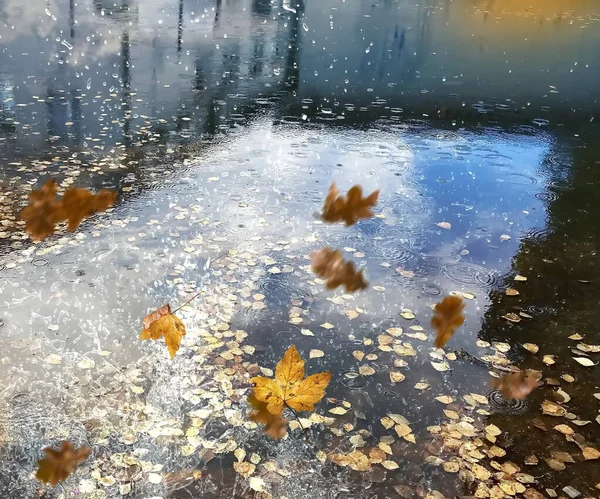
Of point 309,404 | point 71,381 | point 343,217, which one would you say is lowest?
point 71,381

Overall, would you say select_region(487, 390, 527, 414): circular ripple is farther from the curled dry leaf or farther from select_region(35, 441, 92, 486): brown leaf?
the curled dry leaf

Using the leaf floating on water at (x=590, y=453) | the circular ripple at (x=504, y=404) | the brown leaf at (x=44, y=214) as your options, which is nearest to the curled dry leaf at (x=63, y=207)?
the brown leaf at (x=44, y=214)

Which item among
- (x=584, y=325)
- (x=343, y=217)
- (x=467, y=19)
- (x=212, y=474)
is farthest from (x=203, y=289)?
(x=467, y=19)

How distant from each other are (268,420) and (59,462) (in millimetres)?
1082

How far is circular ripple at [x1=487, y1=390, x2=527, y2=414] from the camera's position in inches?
124

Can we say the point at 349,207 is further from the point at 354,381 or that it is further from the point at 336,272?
the point at 354,381

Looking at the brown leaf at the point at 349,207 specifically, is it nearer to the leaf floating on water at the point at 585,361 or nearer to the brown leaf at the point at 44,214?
the brown leaf at the point at 44,214

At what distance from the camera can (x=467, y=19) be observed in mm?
21031

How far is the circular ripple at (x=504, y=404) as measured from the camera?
124 inches

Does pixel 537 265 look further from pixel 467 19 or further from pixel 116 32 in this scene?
pixel 467 19

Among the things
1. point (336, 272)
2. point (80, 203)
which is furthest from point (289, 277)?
point (80, 203)

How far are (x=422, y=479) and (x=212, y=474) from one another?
3.53ft

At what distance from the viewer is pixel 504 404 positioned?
3.20 meters

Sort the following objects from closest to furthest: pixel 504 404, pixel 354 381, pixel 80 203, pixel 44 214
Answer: pixel 80 203 → pixel 44 214 → pixel 504 404 → pixel 354 381
